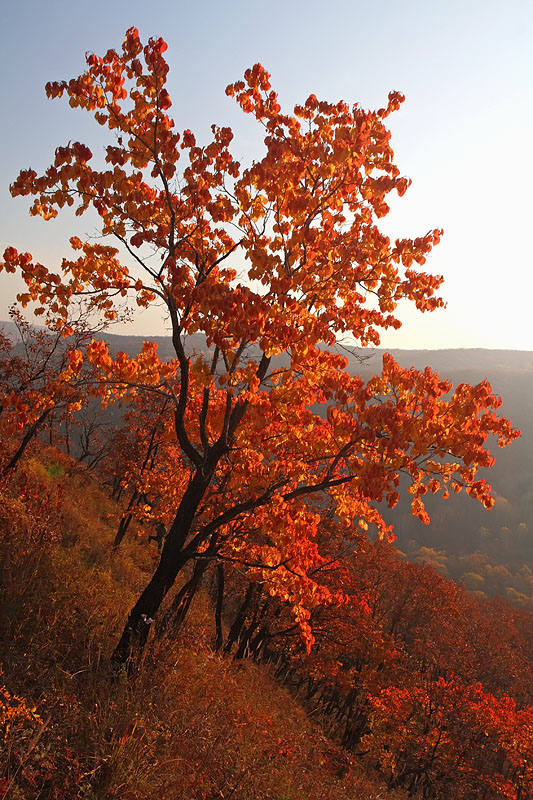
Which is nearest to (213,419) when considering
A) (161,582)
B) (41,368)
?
(161,582)

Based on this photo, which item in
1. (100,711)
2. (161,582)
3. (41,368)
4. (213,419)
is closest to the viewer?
(100,711)

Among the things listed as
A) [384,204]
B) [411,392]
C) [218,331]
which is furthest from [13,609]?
[384,204]

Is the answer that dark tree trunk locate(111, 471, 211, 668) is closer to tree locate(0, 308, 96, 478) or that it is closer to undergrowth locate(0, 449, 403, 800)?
undergrowth locate(0, 449, 403, 800)

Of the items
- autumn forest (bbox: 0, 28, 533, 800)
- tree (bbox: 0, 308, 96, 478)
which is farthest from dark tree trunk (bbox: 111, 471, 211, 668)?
tree (bbox: 0, 308, 96, 478)

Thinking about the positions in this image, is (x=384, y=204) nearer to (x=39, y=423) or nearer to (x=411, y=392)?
(x=411, y=392)

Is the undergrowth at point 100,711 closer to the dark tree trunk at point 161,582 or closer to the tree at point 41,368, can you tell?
the dark tree trunk at point 161,582

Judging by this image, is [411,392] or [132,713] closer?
[132,713]

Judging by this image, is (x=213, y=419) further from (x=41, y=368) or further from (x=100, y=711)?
(x=41, y=368)

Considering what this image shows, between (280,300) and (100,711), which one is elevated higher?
(280,300)

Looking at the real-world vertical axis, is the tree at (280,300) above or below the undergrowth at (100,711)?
above

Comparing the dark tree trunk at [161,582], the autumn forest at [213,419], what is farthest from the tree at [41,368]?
the dark tree trunk at [161,582]

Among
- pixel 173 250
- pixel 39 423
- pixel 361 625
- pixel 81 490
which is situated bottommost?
pixel 361 625

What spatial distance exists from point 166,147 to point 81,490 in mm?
19644

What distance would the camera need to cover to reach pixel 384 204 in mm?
6488
